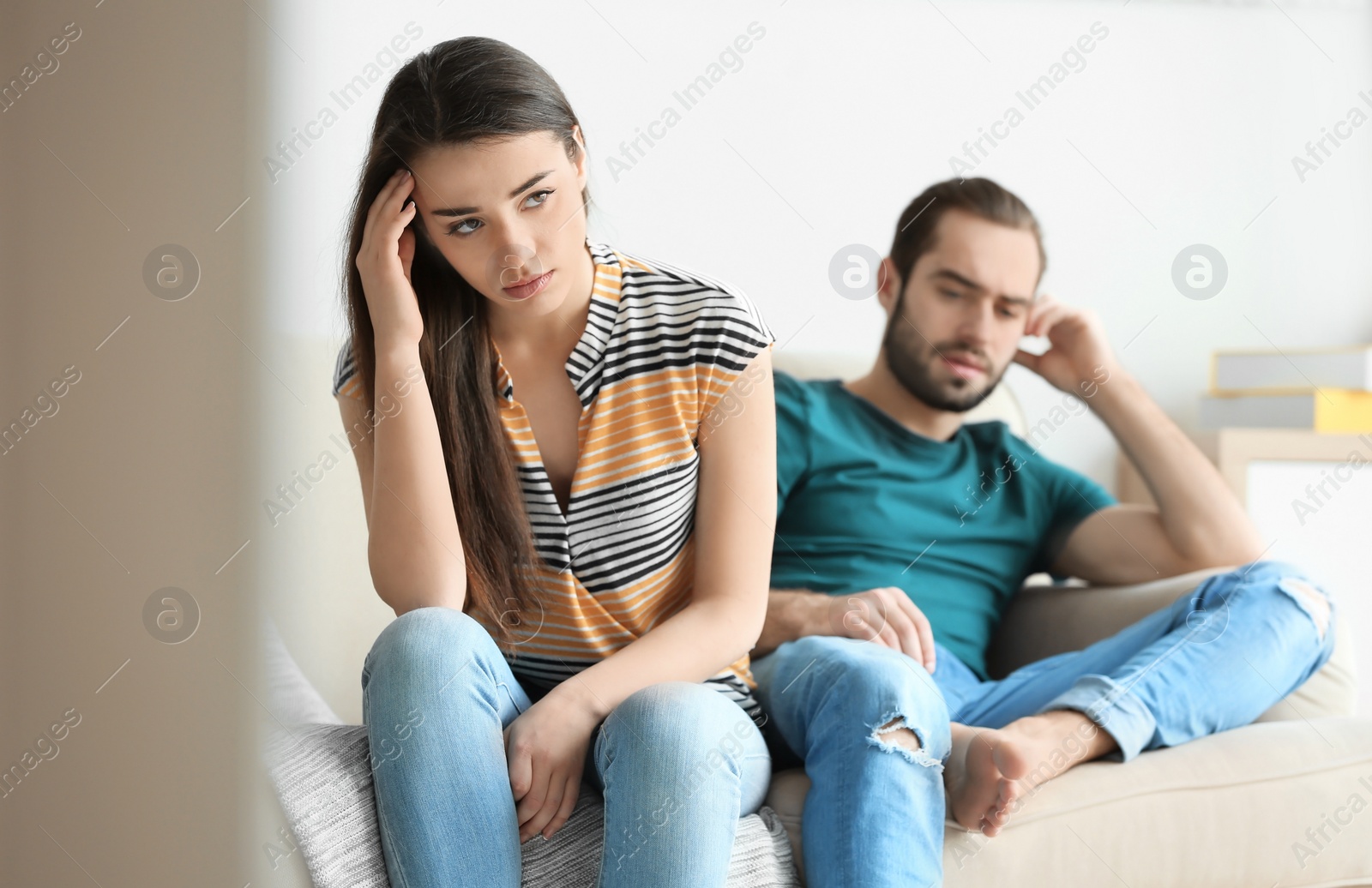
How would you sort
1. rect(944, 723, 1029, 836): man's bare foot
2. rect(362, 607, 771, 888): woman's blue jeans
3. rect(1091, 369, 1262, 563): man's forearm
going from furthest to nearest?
rect(1091, 369, 1262, 563): man's forearm, rect(944, 723, 1029, 836): man's bare foot, rect(362, 607, 771, 888): woman's blue jeans

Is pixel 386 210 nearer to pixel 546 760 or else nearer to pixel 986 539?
pixel 546 760

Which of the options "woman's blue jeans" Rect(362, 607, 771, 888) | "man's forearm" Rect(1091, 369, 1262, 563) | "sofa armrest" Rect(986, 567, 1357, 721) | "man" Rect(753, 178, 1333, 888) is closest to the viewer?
"woman's blue jeans" Rect(362, 607, 771, 888)

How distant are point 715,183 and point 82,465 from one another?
125 centimetres

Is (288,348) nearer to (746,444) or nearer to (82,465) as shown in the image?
(746,444)

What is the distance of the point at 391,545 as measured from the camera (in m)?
0.81

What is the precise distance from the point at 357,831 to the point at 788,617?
474 millimetres

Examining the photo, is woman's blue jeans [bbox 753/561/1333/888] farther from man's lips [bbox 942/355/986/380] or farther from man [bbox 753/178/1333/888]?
man's lips [bbox 942/355/986/380]

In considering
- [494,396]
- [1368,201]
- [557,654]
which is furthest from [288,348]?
[1368,201]

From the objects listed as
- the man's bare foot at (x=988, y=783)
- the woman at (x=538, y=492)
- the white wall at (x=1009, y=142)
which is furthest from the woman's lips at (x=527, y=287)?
the white wall at (x=1009, y=142)

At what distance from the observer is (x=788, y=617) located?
103 centimetres

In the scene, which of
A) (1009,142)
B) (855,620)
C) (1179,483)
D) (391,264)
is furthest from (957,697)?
(1009,142)

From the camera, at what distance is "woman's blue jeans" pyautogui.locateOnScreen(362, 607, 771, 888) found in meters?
0.66

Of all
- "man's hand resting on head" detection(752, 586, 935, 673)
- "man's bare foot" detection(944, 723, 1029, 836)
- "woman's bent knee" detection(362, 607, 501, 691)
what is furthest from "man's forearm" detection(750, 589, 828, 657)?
"woman's bent knee" detection(362, 607, 501, 691)

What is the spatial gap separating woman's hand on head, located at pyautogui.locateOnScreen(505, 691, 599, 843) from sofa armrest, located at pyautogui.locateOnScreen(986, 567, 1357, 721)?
2.21 ft
